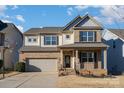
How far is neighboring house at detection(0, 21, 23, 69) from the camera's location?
5372 cm

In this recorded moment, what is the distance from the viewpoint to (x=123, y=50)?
4597 centimetres

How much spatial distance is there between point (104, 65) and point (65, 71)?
15.3ft

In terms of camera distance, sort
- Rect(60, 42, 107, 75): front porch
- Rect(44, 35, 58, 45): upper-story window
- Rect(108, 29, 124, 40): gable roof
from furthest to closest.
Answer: Rect(44, 35, 58, 45): upper-story window < Rect(108, 29, 124, 40): gable roof < Rect(60, 42, 107, 75): front porch

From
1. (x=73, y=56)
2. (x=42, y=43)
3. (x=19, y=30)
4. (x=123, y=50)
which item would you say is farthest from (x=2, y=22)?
(x=123, y=50)

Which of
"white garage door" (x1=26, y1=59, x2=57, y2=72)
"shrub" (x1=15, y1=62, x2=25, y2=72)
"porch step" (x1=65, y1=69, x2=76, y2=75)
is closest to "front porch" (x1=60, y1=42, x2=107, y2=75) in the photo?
"porch step" (x1=65, y1=69, x2=76, y2=75)

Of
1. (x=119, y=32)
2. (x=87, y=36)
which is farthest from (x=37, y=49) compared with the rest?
(x=119, y=32)

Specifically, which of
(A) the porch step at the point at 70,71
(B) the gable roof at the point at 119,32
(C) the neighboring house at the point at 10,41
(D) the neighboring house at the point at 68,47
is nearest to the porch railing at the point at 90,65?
(D) the neighboring house at the point at 68,47

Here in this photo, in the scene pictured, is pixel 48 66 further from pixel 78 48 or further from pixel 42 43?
pixel 78 48

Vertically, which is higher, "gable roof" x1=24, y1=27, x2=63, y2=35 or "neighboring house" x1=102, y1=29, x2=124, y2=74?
"gable roof" x1=24, y1=27, x2=63, y2=35

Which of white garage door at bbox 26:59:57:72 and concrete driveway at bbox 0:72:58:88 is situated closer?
concrete driveway at bbox 0:72:58:88

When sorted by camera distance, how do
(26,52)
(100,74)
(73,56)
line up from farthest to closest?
(26,52), (73,56), (100,74)

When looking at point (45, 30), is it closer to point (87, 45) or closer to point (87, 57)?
point (87, 57)

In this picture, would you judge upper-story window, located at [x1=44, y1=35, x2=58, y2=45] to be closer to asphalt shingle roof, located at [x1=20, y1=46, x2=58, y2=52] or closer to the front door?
asphalt shingle roof, located at [x1=20, y1=46, x2=58, y2=52]

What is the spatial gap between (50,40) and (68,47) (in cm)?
869
